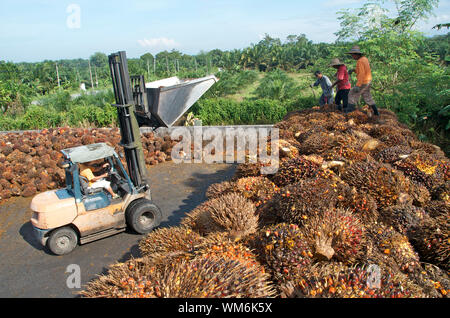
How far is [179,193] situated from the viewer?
9.00 metres

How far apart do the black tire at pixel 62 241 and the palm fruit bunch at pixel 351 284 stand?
4.82 meters

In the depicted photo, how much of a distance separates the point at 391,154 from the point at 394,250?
2.43 meters

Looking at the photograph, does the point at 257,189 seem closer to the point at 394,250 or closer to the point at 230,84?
the point at 394,250

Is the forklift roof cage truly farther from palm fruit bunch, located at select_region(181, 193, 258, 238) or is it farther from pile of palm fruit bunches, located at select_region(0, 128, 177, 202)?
palm fruit bunch, located at select_region(181, 193, 258, 238)

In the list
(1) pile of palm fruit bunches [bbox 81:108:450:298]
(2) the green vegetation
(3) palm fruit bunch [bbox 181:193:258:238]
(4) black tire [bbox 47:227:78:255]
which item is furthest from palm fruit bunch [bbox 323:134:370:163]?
(2) the green vegetation

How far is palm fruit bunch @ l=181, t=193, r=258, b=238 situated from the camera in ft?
A: 11.0

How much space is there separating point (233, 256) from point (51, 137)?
11087 millimetres

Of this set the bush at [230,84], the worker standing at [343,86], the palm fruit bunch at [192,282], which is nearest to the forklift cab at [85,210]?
the palm fruit bunch at [192,282]

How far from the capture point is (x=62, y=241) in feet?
19.1

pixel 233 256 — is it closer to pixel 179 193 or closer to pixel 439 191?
pixel 439 191

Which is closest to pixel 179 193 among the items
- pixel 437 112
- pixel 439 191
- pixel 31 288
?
pixel 31 288

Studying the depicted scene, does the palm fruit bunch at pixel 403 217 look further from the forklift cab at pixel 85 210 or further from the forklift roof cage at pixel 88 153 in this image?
the forklift roof cage at pixel 88 153

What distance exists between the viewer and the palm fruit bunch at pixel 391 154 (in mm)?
4773

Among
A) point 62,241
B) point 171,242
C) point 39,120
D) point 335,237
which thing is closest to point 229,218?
point 171,242
